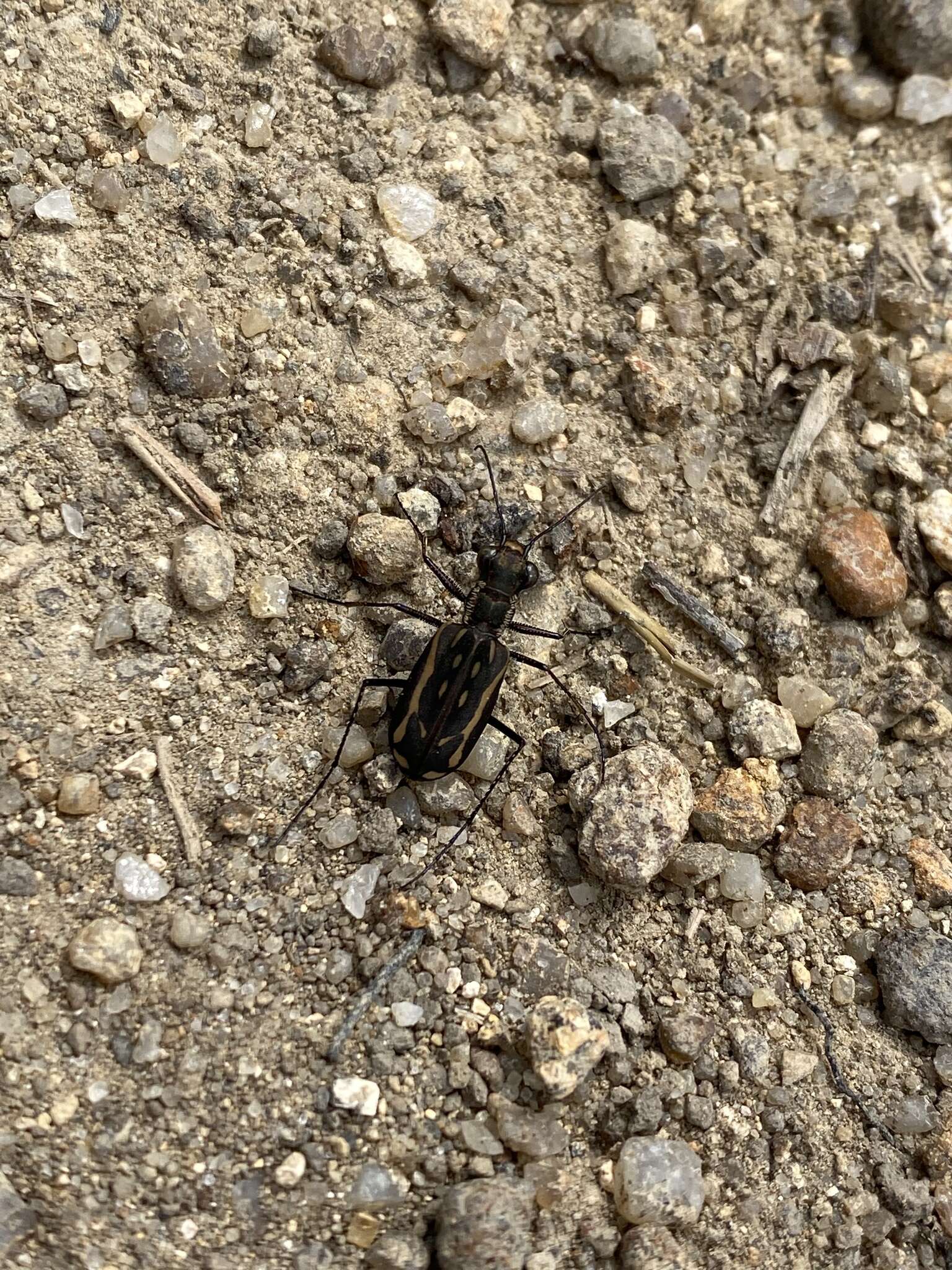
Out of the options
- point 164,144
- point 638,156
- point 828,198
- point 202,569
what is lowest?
point 202,569

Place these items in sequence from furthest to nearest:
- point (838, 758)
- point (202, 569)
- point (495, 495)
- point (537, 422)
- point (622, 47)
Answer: point (622, 47), point (537, 422), point (495, 495), point (838, 758), point (202, 569)

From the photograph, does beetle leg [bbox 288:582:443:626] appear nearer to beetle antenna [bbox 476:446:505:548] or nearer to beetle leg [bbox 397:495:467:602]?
beetle leg [bbox 397:495:467:602]

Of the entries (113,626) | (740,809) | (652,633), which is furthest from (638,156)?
(113,626)

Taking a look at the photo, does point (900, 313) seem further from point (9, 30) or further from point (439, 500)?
point (9, 30)

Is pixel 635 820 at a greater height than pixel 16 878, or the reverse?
pixel 635 820

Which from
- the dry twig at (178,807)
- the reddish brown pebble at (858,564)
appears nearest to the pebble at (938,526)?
the reddish brown pebble at (858,564)

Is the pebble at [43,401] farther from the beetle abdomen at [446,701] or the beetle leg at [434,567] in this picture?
the beetle abdomen at [446,701]

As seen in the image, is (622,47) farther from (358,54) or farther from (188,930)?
(188,930)

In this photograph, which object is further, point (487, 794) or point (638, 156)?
point (638, 156)
